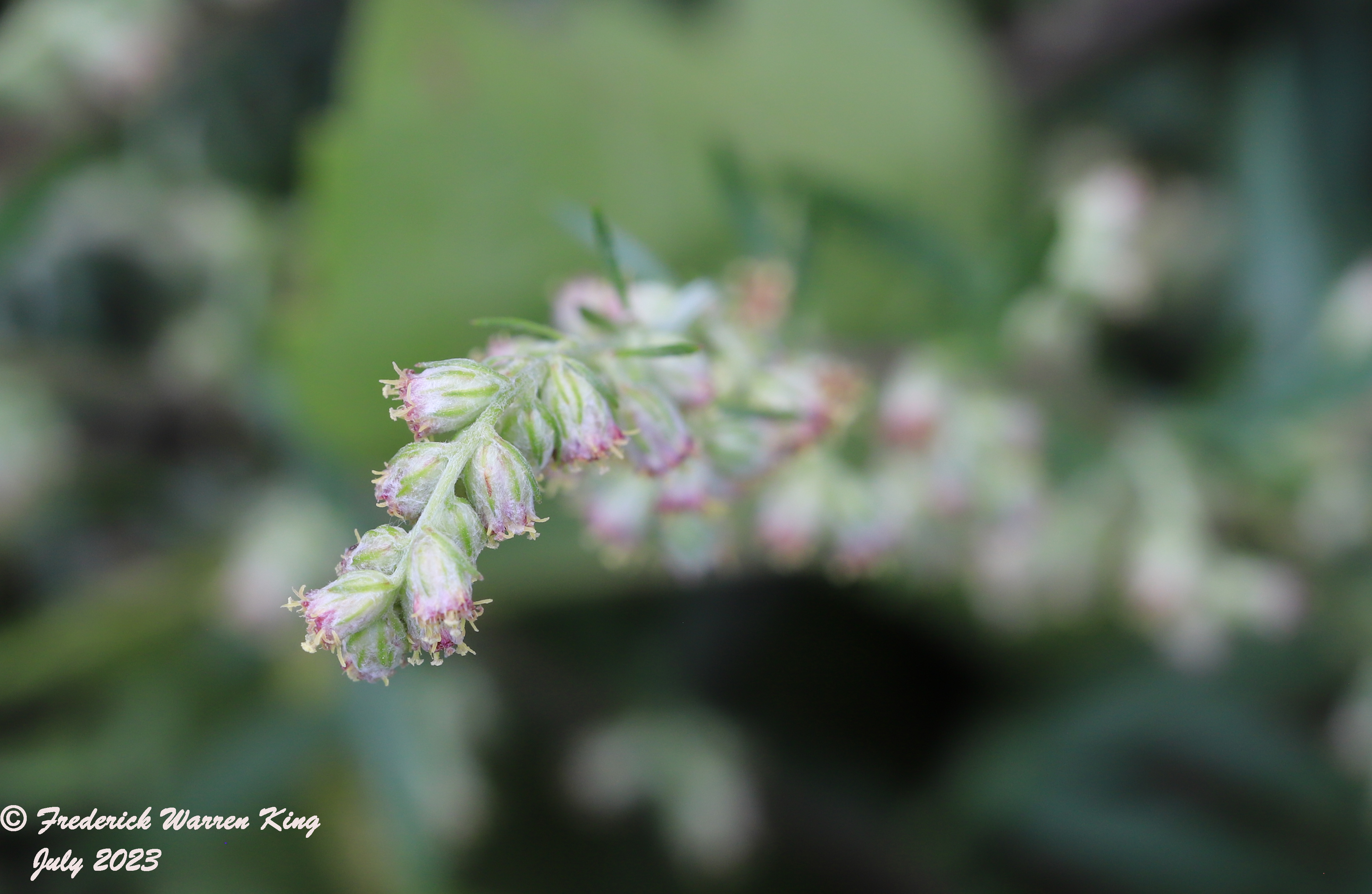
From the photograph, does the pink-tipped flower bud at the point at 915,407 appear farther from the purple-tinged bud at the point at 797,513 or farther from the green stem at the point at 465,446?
the green stem at the point at 465,446

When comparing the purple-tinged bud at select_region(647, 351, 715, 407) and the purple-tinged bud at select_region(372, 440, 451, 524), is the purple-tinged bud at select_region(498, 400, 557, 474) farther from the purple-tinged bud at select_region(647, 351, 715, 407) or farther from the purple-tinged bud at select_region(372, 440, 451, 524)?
the purple-tinged bud at select_region(647, 351, 715, 407)

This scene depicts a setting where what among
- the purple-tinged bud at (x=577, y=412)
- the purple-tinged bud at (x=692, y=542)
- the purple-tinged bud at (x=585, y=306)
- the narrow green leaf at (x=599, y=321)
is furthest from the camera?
the purple-tinged bud at (x=692, y=542)

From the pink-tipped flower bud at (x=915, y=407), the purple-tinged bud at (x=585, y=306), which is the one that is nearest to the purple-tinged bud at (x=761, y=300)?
the purple-tinged bud at (x=585, y=306)

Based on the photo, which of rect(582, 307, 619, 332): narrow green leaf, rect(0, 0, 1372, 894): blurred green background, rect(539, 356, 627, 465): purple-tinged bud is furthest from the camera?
rect(0, 0, 1372, 894): blurred green background

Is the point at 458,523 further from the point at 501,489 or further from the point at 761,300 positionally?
the point at 761,300

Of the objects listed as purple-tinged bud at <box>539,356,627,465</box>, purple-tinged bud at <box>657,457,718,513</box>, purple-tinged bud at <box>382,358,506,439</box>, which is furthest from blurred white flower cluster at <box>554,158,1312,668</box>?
purple-tinged bud at <box>382,358,506,439</box>
